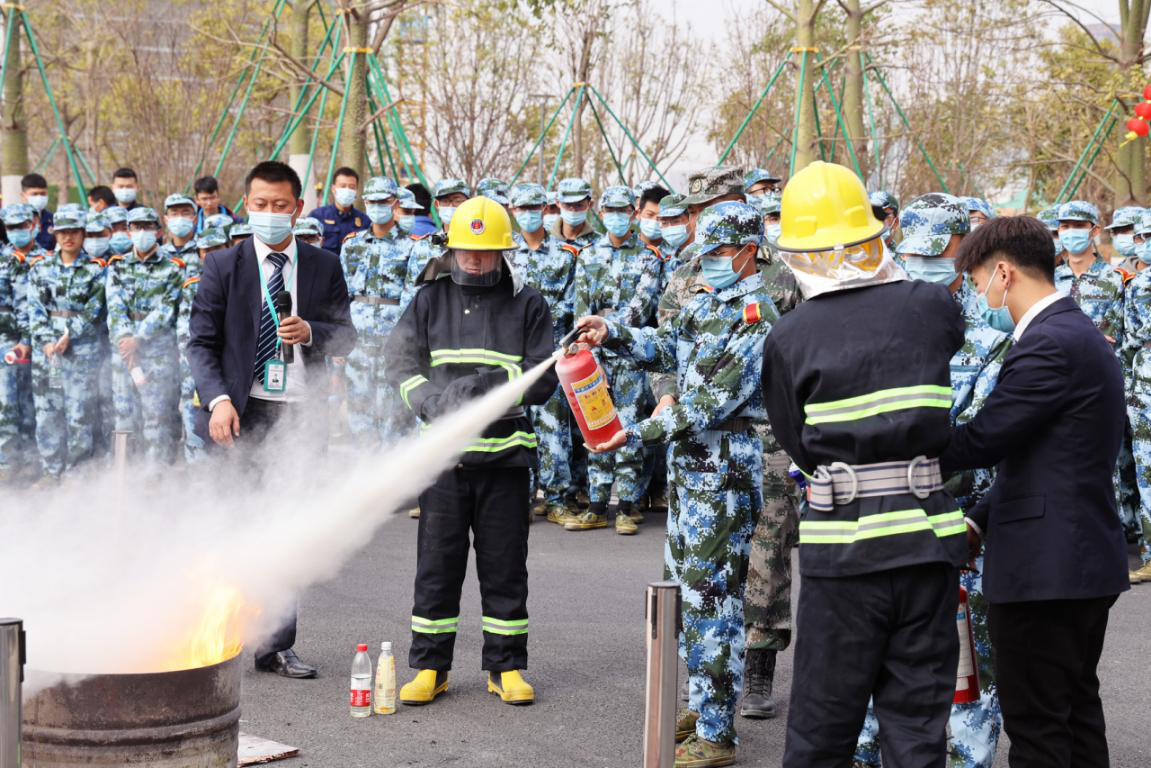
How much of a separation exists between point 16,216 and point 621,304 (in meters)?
6.26

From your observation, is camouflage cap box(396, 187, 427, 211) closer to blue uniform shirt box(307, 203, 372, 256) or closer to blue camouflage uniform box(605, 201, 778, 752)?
blue uniform shirt box(307, 203, 372, 256)

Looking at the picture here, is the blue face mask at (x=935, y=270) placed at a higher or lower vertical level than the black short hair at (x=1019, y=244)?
lower

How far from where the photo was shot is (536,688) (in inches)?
254

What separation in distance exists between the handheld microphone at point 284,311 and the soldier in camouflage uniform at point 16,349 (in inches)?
272

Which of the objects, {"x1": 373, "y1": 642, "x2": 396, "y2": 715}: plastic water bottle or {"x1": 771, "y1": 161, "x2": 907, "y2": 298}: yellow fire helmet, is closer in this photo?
{"x1": 771, "y1": 161, "x2": 907, "y2": 298}: yellow fire helmet

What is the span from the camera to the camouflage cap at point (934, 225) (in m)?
4.87

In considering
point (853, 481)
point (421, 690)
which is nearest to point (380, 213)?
point (421, 690)

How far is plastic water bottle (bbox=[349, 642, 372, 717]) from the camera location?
234 inches

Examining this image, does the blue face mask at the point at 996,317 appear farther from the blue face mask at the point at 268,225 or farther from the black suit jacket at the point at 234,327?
the blue face mask at the point at 268,225

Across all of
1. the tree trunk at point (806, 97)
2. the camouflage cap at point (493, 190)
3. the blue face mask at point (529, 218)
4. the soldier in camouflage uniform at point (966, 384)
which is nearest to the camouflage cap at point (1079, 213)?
the blue face mask at point (529, 218)

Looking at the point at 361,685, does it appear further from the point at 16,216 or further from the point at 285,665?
the point at 16,216

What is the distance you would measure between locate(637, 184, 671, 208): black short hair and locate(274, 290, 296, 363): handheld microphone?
5.35 m

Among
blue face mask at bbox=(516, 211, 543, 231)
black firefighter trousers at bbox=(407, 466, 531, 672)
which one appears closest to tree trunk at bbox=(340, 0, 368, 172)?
blue face mask at bbox=(516, 211, 543, 231)

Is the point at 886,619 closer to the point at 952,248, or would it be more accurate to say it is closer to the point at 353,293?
the point at 952,248
